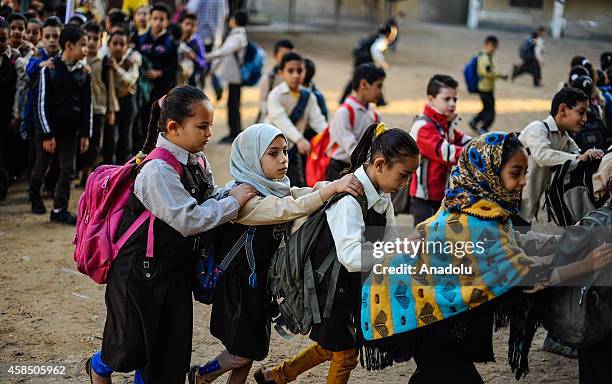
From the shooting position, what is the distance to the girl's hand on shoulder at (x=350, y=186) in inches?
153

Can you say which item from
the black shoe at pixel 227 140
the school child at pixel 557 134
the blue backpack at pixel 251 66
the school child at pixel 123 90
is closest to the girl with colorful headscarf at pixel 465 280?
the school child at pixel 557 134

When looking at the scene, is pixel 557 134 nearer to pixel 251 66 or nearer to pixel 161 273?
pixel 161 273

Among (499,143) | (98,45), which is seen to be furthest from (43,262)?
(499,143)

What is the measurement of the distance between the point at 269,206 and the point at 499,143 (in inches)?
41.8

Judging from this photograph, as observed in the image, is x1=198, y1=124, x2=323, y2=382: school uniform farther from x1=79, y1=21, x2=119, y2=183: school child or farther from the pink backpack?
x1=79, y1=21, x2=119, y2=183: school child

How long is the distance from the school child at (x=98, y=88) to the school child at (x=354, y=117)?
283 cm

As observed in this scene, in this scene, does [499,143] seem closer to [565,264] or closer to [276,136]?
[565,264]

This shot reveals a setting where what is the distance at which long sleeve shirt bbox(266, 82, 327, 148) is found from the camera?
739 centimetres

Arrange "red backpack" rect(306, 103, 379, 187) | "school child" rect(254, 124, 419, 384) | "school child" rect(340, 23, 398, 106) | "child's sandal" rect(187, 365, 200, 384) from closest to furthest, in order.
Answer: "school child" rect(254, 124, 419, 384) → "child's sandal" rect(187, 365, 200, 384) → "red backpack" rect(306, 103, 379, 187) → "school child" rect(340, 23, 398, 106)

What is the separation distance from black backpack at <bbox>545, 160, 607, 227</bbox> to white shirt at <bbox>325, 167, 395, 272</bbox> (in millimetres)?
1936

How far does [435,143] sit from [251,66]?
623 cm

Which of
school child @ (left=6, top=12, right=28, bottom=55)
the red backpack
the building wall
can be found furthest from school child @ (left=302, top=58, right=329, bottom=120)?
the building wall

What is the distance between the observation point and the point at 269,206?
3975 millimetres

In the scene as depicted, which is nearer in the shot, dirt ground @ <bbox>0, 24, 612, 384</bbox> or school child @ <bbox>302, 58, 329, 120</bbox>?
dirt ground @ <bbox>0, 24, 612, 384</bbox>
